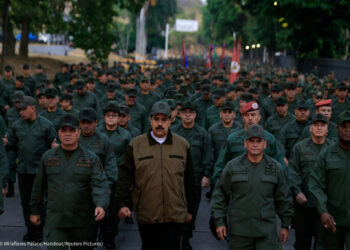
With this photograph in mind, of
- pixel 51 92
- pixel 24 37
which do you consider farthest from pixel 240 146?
pixel 24 37

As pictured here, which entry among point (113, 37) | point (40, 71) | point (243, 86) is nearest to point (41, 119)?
point (243, 86)

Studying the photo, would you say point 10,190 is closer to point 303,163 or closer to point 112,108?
point 112,108

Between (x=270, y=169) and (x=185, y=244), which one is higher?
(x=270, y=169)

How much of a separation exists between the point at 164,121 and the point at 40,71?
14.4m

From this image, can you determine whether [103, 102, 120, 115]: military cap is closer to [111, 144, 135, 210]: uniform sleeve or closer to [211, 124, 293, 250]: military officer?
[111, 144, 135, 210]: uniform sleeve

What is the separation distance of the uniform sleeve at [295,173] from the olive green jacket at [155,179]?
1780 mm

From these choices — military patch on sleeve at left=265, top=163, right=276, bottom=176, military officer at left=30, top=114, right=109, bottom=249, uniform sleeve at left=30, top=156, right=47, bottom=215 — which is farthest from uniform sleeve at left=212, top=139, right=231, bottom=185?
uniform sleeve at left=30, top=156, right=47, bottom=215

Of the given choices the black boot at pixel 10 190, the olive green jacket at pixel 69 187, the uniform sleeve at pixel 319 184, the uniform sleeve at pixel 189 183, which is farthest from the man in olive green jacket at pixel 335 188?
the black boot at pixel 10 190

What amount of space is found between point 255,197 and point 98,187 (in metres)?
1.64

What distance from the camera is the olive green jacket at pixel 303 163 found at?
24.0 feet

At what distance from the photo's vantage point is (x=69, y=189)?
609cm

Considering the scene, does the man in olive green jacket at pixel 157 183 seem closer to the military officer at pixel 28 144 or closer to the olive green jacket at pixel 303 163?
the olive green jacket at pixel 303 163

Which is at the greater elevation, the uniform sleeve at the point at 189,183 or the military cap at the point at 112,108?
the military cap at the point at 112,108

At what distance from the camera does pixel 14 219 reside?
380 inches
